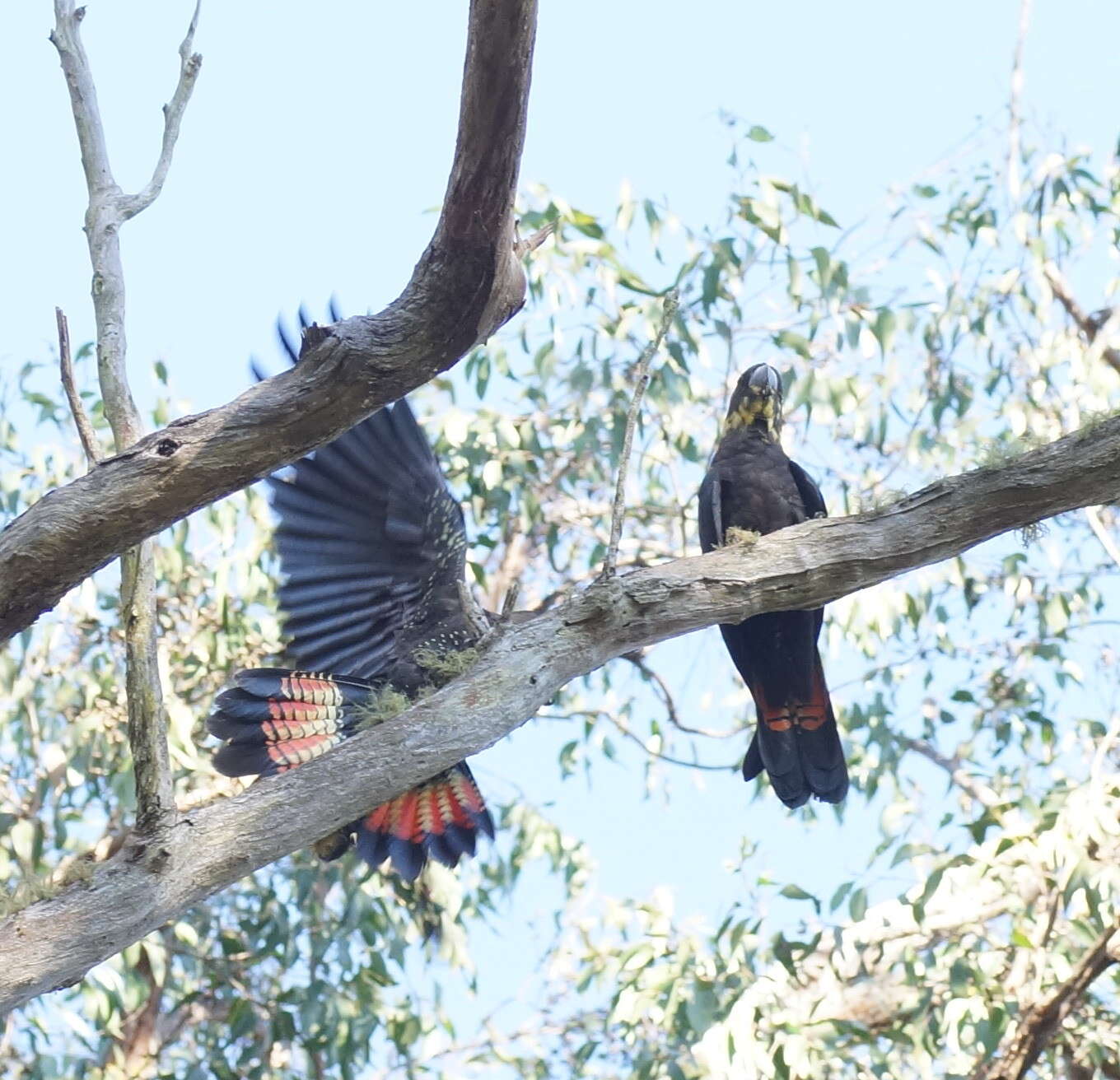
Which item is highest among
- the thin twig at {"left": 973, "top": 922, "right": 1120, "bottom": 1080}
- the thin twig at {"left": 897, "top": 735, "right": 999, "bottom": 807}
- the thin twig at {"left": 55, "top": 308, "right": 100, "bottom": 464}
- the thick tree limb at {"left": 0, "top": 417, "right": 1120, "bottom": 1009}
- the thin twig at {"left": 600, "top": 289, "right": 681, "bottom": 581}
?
the thin twig at {"left": 55, "top": 308, "right": 100, "bottom": 464}

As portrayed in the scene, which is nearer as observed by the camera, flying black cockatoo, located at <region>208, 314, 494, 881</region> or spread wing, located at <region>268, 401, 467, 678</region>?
flying black cockatoo, located at <region>208, 314, 494, 881</region>

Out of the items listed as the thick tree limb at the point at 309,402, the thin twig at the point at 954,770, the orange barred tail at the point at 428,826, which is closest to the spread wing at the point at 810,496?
the orange barred tail at the point at 428,826

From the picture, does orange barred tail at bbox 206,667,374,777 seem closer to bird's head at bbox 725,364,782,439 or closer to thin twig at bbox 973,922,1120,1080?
bird's head at bbox 725,364,782,439

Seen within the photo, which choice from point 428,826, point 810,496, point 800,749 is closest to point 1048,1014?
point 800,749

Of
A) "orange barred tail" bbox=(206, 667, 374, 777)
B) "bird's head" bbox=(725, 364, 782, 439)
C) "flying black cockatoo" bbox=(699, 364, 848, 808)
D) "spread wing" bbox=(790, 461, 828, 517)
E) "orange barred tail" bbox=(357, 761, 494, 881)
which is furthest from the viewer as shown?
"bird's head" bbox=(725, 364, 782, 439)

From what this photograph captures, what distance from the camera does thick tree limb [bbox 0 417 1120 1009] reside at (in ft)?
7.72

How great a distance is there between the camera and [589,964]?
5.76 metres

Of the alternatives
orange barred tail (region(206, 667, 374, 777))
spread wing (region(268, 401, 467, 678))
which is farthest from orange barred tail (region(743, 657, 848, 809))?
orange barred tail (region(206, 667, 374, 777))

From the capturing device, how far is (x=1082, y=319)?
5.98 m

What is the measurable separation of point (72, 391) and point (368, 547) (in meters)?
1.79

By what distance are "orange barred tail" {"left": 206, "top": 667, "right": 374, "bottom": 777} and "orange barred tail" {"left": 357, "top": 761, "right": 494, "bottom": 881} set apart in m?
0.30

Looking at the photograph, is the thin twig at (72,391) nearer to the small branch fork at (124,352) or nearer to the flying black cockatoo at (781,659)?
the small branch fork at (124,352)

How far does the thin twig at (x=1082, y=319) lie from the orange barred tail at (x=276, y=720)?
355cm

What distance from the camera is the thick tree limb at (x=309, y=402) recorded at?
2332mm
